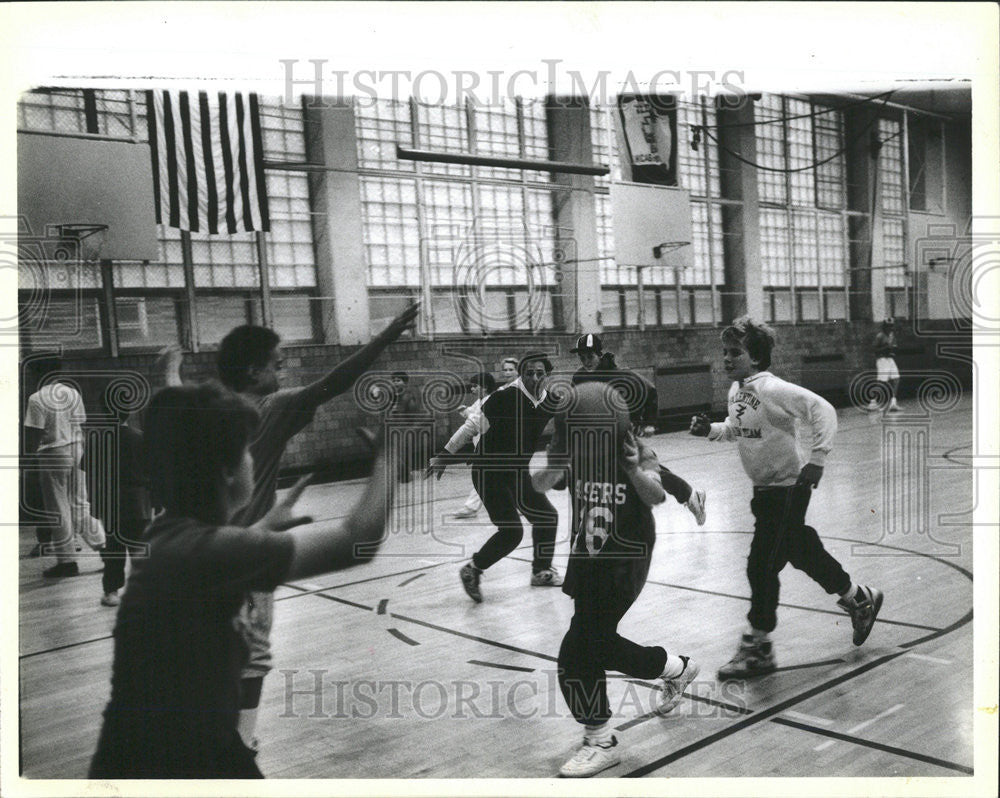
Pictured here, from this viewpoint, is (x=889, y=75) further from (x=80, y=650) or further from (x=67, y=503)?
(x=67, y=503)

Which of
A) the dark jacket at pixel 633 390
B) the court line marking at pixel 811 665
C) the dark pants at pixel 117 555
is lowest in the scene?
the court line marking at pixel 811 665

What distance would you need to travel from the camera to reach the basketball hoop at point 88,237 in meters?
4.68

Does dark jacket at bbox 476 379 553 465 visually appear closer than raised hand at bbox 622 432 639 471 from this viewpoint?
No

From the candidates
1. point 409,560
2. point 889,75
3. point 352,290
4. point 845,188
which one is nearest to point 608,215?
point 352,290

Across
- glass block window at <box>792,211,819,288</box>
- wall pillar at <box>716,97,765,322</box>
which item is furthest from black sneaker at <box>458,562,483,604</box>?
glass block window at <box>792,211,819,288</box>

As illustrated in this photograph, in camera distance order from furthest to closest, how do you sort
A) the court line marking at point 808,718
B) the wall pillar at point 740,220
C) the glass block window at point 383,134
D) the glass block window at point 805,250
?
the glass block window at point 805,250
the wall pillar at point 740,220
the glass block window at point 383,134
the court line marking at point 808,718

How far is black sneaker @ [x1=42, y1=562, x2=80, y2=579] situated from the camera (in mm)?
6832

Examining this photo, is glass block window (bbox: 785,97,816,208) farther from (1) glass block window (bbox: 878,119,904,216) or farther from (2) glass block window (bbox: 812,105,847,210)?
(1) glass block window (bbox: 878,119,904,216)

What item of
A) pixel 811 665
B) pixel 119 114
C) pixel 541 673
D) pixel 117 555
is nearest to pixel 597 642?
pixel 541 673

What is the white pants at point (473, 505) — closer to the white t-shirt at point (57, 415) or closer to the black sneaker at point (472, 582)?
the black sneaker at point (472, 582)

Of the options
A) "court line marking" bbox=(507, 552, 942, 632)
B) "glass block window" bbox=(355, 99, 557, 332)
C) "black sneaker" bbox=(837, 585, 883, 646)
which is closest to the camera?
"black sneaker" bbox=(837, 585, 883, 646)

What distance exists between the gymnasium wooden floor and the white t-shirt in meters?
1.11

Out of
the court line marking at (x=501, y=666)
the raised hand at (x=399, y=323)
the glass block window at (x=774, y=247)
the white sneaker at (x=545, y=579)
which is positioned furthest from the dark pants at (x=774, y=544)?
the glass block window at (x=774, y=247)

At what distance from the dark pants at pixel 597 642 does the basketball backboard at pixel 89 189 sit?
258 centimetres
